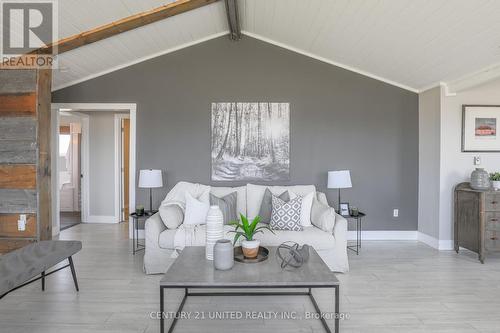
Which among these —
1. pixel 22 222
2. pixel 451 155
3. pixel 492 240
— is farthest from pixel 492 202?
pixel 22 222

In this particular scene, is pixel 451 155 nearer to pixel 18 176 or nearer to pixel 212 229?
pixel 212 229

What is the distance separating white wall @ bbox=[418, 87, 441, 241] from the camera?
13.6 feet

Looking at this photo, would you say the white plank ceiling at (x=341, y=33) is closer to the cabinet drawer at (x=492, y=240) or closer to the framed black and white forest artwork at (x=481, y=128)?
the framed black and white forest artwork at (x=481, y=128)

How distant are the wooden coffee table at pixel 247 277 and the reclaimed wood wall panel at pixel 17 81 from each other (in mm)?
2661

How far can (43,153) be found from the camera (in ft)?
11.0

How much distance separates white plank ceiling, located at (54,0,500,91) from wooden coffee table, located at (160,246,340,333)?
8.27 feet

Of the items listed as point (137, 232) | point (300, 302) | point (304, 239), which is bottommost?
point (300, 302)

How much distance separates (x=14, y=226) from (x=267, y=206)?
290 cm

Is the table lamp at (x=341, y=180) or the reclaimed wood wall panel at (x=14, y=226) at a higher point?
the table lamp at (x=341, y=180)

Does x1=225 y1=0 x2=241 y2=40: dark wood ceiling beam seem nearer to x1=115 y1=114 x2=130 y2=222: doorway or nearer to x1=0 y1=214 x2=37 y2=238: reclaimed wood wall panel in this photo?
x1=115 y1=114 x2=130 y2=222: doorway

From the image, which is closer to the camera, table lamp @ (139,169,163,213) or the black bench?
the black bench

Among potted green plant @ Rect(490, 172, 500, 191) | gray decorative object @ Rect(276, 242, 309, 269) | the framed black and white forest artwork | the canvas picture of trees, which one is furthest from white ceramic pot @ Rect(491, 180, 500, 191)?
gray decorative object @ Rect(276, 242, 309, 269)

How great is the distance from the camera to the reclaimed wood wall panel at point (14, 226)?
3.30 m

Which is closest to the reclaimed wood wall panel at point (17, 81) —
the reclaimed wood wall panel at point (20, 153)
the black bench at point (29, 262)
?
the reclaimed wood wall panel at point (20, 153)
